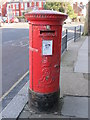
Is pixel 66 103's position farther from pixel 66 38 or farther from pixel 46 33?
pixel 66 38

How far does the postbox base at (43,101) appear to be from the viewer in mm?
3705

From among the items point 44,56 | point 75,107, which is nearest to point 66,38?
point 75,107

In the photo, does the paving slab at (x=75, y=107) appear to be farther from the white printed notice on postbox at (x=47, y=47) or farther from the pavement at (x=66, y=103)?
the white printed notice on postbox at (x=47, y=47)

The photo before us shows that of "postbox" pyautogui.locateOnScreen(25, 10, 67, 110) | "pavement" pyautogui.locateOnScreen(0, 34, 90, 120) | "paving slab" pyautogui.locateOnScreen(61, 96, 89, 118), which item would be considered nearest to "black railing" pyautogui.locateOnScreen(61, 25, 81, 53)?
"pavement" pyautogui.locateOnScreen(0, 34, 90, 120)

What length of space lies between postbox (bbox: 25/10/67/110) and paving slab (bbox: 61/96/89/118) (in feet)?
0.87

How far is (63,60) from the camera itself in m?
7.92

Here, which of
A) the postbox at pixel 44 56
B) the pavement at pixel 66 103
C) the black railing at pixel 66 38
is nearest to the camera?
the postbox at pixel 44 56

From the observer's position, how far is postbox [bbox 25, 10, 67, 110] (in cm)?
345

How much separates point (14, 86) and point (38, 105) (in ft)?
5.93

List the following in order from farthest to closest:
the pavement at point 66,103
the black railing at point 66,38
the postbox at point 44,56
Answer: the black railing at point 66,38 → the pavement at point 66,103 → the postbox at point 44,56

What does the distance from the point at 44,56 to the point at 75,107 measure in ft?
3.89

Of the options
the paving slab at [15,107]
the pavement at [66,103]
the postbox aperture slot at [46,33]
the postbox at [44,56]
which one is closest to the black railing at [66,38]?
the pavement at [66,103]

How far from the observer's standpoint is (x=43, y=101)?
3.71m

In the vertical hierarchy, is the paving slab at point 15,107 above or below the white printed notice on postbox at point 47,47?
below
